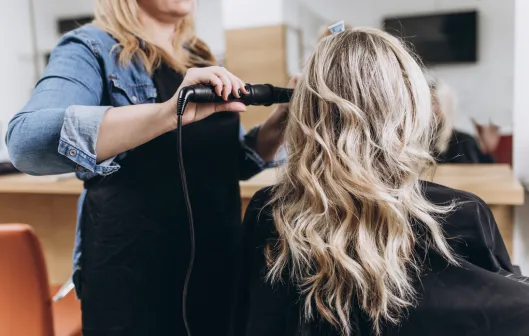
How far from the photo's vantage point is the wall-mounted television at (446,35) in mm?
4188

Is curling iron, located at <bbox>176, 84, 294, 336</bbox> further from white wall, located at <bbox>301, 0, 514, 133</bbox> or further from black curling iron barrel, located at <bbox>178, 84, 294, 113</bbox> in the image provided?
white wall, located at <bbox>301, 0, 514, 133</bbox>

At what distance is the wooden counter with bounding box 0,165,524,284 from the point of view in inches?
51.9

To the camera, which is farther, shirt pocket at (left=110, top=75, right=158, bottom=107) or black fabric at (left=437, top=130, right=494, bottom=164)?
black fabric at (left=437, top=130, right=494, bottom=164)

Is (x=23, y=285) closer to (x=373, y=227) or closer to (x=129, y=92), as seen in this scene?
(x=129, y=92)

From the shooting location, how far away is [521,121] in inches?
56.4

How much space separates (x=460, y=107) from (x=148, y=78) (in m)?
3.69

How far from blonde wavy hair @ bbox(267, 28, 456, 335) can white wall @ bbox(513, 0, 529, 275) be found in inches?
28.9

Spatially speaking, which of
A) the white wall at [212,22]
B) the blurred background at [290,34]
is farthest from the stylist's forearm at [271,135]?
the white wall at [212,22]

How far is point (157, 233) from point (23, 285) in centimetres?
27

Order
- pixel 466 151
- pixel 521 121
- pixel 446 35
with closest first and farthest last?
pixel 521 121 < pixel 466 151 < pixel 446 35

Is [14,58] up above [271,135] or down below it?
above

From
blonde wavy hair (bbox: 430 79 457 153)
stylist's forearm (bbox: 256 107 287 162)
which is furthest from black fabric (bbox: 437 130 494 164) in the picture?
stylist's forearm (bbox: 256 107 287 162)

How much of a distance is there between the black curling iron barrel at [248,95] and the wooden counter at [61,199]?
0.51m

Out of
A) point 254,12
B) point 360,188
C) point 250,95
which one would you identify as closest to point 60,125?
point 250,95
